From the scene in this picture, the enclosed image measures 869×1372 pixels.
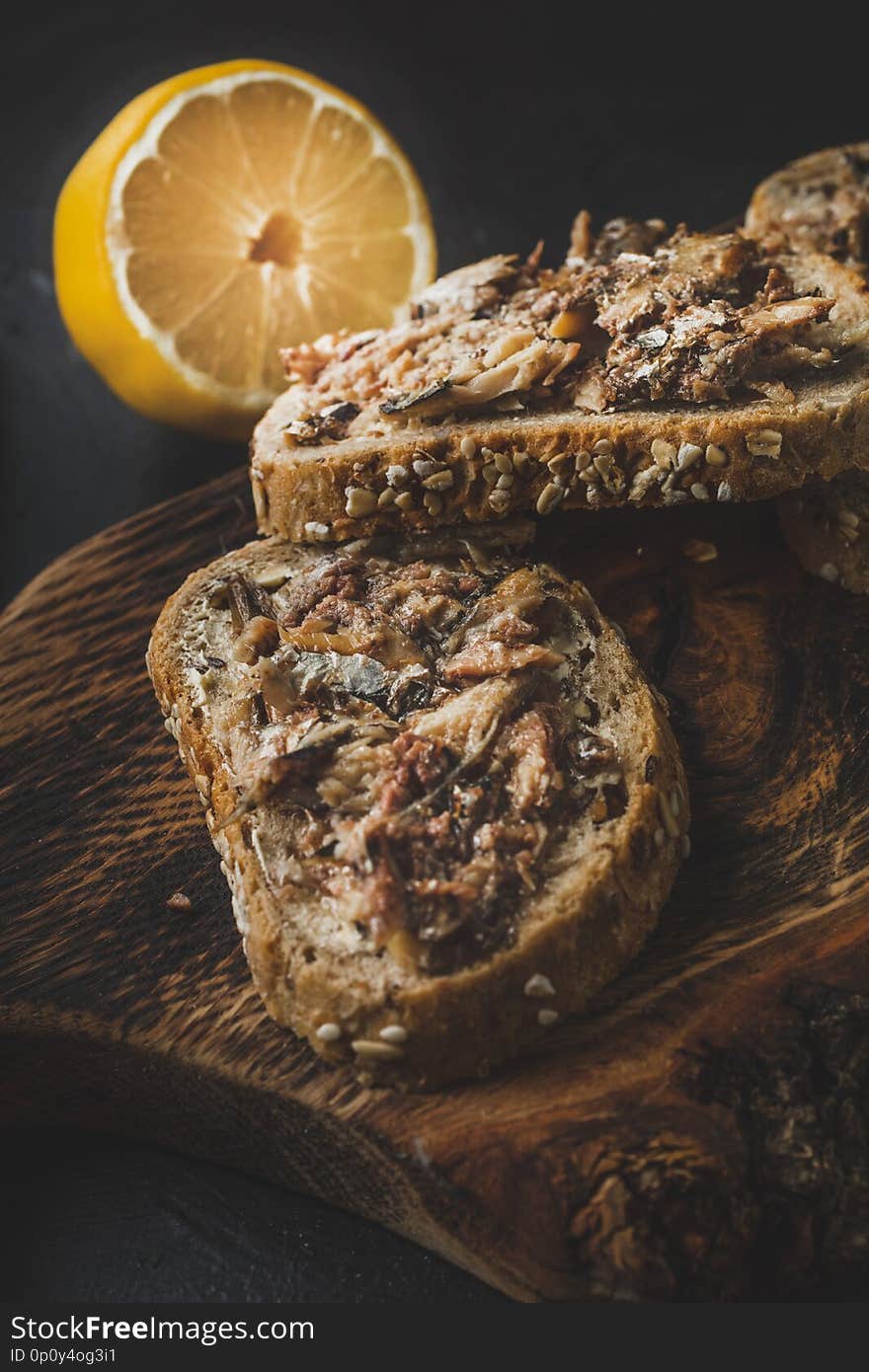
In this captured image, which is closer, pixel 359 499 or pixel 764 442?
pixel 764 442

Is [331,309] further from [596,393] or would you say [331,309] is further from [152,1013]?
[152,1013]

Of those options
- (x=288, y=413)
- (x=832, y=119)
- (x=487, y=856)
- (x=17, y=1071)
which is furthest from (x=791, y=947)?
(x=832, y=119)

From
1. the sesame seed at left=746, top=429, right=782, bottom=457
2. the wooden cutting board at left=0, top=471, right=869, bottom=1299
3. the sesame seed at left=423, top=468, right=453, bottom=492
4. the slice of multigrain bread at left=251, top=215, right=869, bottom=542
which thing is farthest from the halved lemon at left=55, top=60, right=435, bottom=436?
the sesame seed at left=746, top=429, right=782, bottom=457

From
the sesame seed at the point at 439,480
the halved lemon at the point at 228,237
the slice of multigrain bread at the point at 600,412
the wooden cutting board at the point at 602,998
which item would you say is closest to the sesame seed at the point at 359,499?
the slice of multigrain bread at the point at 600,412

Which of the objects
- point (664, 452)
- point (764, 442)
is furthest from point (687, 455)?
point (764, 442)

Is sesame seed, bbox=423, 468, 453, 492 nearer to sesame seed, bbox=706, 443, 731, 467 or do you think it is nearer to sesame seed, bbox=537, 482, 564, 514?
sesame seed, bbox=537, 482, 564, 514

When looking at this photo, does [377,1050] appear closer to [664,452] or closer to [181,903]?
[181,903]

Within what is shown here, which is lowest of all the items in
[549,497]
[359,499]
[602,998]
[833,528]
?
[602,998]
